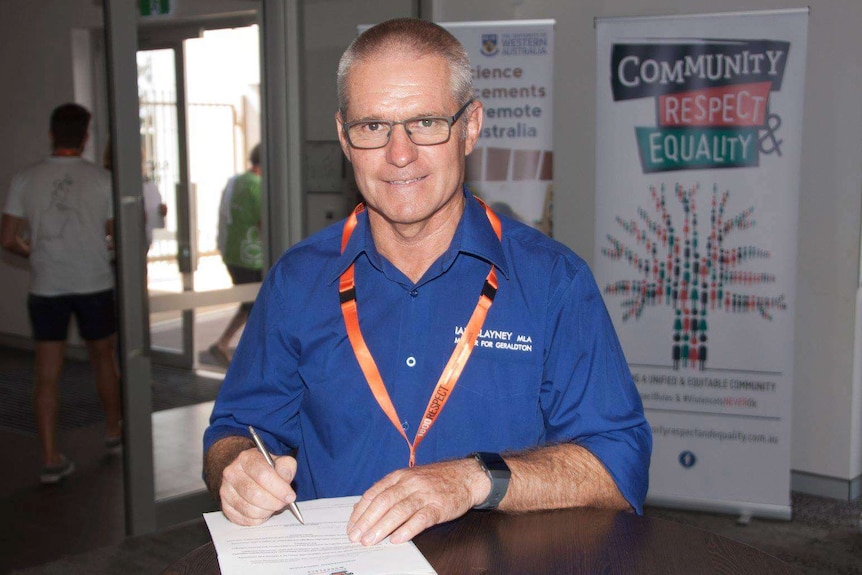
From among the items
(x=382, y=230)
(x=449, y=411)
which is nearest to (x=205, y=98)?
(x=382, y=230)

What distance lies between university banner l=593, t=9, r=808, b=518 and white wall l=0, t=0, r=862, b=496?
0.54 metres

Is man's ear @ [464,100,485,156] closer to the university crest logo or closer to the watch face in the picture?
the watch face

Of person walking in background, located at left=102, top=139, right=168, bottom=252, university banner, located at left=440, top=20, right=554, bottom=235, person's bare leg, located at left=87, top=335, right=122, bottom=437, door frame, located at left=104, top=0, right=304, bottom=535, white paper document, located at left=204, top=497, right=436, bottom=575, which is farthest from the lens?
person's bare leg, located at left=87, top=335, right=122, bottom=437

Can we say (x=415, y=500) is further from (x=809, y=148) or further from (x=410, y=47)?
(x=809, y=148)

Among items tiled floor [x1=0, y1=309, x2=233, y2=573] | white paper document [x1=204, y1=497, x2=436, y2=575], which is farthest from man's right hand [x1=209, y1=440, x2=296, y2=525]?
tiled floor [x1=0, y1=309, x2=233, y2=573]

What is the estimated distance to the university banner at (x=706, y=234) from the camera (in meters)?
4.03

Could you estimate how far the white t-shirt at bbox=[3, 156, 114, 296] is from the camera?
4.75 meters

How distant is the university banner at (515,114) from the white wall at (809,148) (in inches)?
26.7

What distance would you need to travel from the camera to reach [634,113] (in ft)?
14.0

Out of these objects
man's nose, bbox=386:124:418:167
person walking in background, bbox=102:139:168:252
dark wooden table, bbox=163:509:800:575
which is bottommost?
dark wooden table, bbox=163:509:800:575

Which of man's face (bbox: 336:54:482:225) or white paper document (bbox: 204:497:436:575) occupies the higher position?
man's face (bbox: 336:54:482:225)

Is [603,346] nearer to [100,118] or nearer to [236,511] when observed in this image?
[236,511]

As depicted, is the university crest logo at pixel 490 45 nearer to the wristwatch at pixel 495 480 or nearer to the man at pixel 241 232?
the man at pixel 241 232

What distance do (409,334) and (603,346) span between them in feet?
1.21
